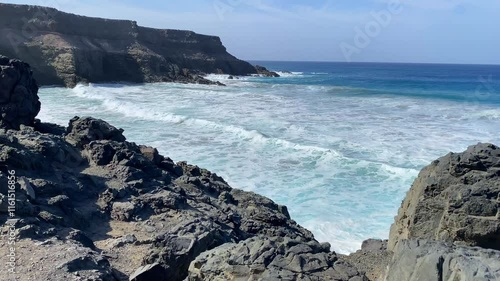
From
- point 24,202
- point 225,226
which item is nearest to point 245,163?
point 225,226

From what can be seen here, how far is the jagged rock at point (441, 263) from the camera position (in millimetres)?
3381

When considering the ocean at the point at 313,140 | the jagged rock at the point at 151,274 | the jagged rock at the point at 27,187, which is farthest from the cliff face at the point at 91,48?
the jagged rock at the point at 151,274

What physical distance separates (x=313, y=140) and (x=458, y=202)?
533 inches

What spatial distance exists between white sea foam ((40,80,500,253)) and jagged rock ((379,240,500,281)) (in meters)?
5.78

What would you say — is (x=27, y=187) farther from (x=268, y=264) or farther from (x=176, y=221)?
(x=268, y=264)

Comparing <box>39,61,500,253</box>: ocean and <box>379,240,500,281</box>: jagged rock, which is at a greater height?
<box>379,240,500,281</box>: jagged rock

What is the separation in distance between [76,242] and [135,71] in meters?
46.1

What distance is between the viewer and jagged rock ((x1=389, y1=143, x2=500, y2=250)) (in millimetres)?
5000

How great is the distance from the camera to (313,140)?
18703mm

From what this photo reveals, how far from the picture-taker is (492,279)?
3262 mm

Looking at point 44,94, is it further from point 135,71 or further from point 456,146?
point 456,146
